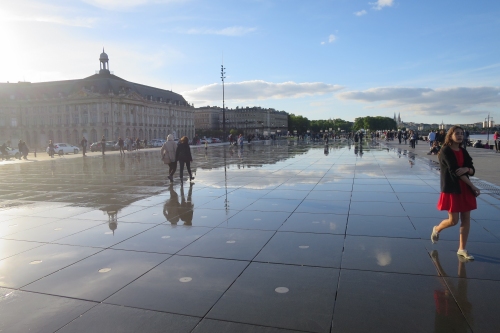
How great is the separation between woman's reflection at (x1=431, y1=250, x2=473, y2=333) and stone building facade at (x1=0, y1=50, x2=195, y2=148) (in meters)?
106

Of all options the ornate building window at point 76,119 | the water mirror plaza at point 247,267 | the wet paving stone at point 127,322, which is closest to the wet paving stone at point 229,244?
the water mirror plaza at point 247,267

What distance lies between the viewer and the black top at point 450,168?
5.20 m

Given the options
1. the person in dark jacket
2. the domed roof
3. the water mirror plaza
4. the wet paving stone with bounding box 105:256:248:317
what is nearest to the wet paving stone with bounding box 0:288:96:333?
the water mirror plaza

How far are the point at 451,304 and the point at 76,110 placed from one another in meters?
115

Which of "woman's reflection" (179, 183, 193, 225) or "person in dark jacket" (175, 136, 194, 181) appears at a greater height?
"person in dark jacket" (175, 136, 194, 181)

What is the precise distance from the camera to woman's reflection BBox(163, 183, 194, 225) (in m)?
7.98

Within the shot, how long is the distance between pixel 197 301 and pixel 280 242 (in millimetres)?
2280

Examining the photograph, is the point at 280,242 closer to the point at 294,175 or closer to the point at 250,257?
the point at 250,257

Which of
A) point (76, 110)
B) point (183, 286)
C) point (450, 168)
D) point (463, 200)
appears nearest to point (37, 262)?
point (183, 286)

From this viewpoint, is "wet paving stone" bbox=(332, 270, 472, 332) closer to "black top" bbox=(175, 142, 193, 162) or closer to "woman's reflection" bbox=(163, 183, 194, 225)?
"woman's reflection" bbox=(163, 183, 194, 225)

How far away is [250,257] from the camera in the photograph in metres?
5.54

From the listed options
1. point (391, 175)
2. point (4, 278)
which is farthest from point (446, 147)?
point (391, 175)

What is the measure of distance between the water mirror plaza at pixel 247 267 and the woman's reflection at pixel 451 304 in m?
0.01

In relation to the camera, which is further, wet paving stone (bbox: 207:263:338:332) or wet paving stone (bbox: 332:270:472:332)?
wet paving stone (bbox: 207:263:338:332)
